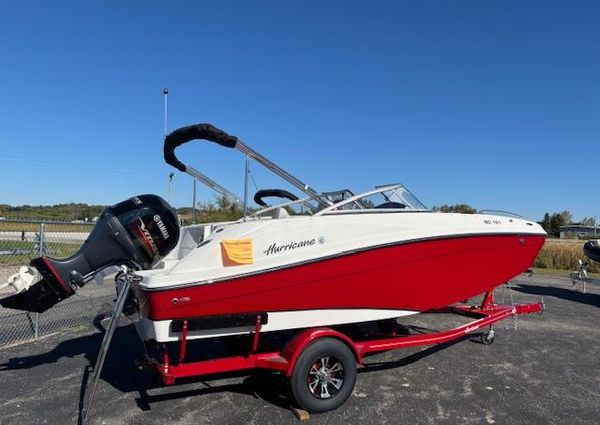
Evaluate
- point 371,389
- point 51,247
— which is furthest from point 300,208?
point 51,247

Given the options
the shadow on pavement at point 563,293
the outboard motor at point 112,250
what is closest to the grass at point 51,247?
the outboard motor at point 112,250

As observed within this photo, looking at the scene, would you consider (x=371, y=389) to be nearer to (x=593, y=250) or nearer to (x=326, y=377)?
(x=326, y=377)

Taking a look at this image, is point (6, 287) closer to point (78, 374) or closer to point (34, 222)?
point (78, 374)

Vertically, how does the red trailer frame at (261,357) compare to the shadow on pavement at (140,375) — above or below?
above

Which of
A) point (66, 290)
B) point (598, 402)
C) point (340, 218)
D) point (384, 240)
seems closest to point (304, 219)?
point (340, 218)

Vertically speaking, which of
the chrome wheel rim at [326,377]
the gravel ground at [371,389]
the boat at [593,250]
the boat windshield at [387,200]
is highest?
the boat windshield at [387,200]

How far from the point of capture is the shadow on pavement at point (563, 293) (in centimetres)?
1125

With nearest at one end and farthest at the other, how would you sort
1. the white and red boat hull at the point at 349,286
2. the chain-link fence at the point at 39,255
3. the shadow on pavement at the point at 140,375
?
the white and red boat hull at the point at 349,286 < the shadow on pavement at the point at 140,375 < the chain-link fence at the point at 39,255

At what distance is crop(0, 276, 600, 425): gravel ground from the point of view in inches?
173

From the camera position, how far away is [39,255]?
7.09 meters

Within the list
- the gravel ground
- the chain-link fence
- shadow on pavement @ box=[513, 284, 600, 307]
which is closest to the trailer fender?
the gravel ground

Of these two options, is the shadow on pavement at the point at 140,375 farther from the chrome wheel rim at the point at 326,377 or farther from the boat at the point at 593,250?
the boat at the point at 593,250

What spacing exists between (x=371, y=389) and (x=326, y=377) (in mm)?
837

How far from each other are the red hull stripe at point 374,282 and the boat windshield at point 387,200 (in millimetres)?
632
